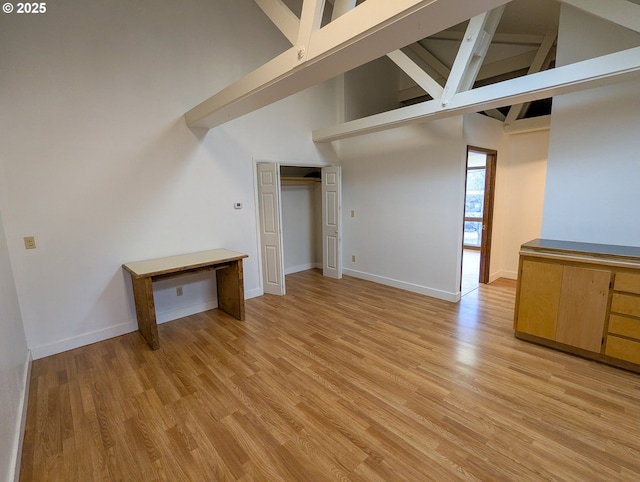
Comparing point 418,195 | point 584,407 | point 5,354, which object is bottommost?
point 584,407

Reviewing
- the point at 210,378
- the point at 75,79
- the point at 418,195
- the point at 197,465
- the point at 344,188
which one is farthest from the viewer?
the point at 344,188

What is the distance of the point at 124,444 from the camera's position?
1902mm

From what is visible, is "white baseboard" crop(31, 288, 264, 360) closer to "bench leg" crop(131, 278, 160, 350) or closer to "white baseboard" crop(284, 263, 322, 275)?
"bench leg" crop(131, 278, 160, 350)

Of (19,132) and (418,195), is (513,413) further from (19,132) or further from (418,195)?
(19,132)

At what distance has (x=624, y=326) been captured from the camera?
8.23 ft

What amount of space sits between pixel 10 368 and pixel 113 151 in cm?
221

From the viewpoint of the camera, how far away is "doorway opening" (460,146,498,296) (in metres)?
4.70

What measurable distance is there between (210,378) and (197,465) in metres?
0.87

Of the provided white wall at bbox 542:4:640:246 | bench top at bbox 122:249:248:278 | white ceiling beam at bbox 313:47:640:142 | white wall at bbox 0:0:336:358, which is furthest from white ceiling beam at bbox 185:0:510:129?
white wall at bbox 542:4:640:246

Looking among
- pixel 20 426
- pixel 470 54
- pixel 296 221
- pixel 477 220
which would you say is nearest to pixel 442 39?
pixel 470 54

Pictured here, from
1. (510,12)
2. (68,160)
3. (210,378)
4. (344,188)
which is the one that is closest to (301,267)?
(344,188)

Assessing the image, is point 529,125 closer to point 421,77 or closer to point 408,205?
point 408,205

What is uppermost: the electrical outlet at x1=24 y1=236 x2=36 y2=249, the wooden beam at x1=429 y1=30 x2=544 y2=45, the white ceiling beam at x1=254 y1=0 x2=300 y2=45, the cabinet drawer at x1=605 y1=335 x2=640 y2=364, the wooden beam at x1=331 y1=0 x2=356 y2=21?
the wooden beam at x1=429 y1=30 x2=544 y2=45

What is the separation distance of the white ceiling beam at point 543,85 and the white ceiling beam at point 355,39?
1533mm
